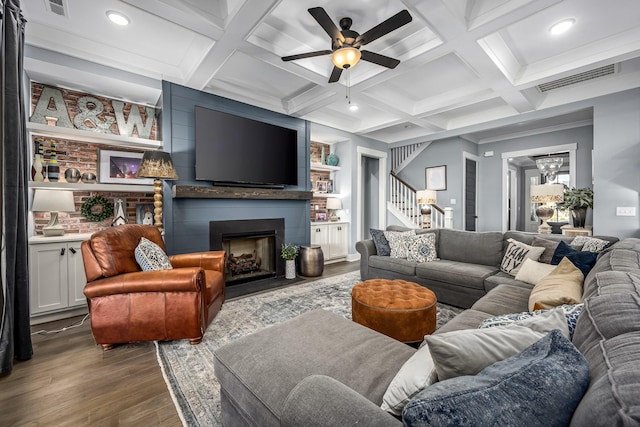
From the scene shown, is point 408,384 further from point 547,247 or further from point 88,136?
A: point 88,136

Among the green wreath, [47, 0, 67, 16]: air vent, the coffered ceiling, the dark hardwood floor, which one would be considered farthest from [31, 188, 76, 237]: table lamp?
[47, 0, 67, 16]: air vent

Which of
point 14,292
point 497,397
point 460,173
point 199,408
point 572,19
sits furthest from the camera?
point 460,173

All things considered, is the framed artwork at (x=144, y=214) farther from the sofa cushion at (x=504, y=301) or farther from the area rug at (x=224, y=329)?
the sofa cushion at (x=504, y=301)

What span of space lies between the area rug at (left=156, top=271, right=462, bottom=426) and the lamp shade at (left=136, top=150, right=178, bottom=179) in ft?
5.29

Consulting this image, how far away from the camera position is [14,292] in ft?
6.59

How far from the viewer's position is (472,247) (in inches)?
135

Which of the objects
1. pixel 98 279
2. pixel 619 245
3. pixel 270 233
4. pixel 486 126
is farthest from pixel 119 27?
pixel 486 126

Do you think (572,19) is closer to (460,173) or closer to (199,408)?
(460,173)

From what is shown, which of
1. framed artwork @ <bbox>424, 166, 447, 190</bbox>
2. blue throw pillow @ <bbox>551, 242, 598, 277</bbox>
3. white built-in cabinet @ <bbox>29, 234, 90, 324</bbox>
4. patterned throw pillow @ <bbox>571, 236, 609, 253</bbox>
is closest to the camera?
blue throw pillow @ <bbox>551, 242, 598, 277</bbox>

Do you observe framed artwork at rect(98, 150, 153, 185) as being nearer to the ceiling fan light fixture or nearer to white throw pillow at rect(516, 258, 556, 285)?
the ceiling fan light fixture

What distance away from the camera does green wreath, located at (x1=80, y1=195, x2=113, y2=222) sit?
3.23 metres

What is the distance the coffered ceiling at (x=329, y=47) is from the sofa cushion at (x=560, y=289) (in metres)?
1.99

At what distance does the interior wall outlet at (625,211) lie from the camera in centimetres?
346

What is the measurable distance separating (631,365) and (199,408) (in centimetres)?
183
